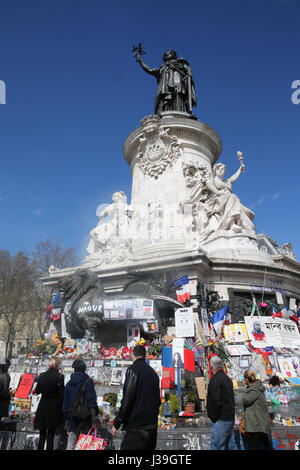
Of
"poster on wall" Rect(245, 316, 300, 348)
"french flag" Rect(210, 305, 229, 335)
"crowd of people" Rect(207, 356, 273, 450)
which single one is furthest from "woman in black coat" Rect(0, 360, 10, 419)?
"poster on wall" Rect(245, 316, 300, 348)

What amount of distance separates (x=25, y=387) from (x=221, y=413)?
5572mm

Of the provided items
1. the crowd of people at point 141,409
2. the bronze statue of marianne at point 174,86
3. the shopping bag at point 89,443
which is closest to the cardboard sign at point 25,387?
the crowd of people at point 141,409

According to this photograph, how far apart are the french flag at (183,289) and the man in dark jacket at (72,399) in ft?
16.5

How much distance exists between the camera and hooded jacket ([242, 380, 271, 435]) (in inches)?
161

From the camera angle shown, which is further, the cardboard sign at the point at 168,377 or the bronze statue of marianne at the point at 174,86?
the bronze statue of marianne at the point at 174,86

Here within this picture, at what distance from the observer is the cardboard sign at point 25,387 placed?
305 inches

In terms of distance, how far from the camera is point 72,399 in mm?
4434

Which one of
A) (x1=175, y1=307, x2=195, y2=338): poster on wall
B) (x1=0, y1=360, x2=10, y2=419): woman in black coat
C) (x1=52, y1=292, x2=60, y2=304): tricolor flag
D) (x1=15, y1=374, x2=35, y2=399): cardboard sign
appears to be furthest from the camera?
(x1=52, y1=292, x2=60, y2=304): tricolor flag

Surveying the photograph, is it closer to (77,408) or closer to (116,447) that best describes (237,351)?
(116,447)

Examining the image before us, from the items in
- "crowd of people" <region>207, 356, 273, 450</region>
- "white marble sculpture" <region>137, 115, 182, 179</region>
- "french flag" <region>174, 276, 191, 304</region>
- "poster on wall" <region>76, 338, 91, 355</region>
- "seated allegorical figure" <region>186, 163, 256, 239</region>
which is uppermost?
"white marble sculpture" <region>137, 115, 182, 179</region>

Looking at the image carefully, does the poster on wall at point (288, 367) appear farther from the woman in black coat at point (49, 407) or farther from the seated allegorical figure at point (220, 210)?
the woman in black coat at point (49, 407)

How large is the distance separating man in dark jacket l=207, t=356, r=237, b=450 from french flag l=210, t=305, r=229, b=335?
524cm

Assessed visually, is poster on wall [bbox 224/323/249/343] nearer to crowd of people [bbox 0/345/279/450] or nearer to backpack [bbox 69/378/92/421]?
crowd of people [bbox 0/345/279/450]
